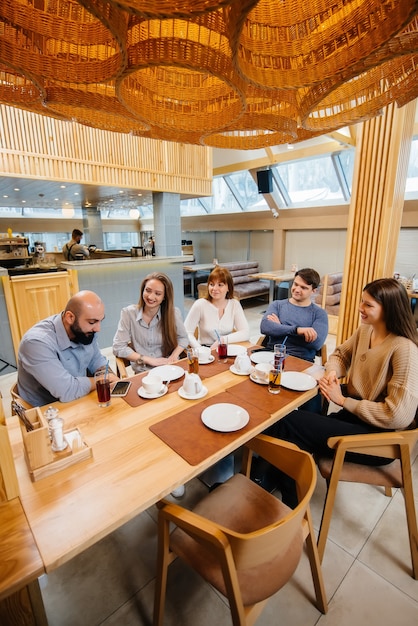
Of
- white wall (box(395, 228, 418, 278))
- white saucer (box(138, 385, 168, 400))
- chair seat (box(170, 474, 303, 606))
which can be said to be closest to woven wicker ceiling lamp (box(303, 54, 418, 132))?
white saucer (box(138, 385, 168, 400))

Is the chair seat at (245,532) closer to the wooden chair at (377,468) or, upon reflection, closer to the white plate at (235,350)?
the wooden chair at (377,468)

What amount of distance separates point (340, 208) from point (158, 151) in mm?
4416

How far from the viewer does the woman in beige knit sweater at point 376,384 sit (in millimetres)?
1562

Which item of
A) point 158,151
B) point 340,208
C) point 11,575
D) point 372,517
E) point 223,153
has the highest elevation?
point 223,153

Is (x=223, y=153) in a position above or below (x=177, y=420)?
above

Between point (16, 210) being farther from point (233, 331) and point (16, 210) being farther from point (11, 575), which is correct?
point (11, 575)

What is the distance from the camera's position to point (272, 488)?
2.06m

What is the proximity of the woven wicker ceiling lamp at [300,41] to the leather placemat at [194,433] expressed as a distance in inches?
56.0

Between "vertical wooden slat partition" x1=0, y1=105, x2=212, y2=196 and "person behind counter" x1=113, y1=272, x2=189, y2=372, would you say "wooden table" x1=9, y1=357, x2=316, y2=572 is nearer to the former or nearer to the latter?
"person behind counter" x1=113, y1=272, x2=189, y2=372

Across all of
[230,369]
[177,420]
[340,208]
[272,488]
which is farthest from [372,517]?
[340,208]

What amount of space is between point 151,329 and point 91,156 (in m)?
3.35

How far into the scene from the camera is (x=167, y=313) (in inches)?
100.0

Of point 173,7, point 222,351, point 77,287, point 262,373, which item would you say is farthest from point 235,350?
point 77,287

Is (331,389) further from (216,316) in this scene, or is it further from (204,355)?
(216,316)
